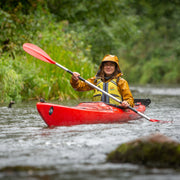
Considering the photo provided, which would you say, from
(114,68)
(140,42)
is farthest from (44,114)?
(140,42)

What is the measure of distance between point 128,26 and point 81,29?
2.48 metres

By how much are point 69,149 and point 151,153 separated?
34.6 inches

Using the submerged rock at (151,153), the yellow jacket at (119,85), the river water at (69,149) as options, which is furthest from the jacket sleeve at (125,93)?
the submerged rock at (151,153)

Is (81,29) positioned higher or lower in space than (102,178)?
higher

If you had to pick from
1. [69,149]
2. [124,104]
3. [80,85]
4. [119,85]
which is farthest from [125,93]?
[69,149]

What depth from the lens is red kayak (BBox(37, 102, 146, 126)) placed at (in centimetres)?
462

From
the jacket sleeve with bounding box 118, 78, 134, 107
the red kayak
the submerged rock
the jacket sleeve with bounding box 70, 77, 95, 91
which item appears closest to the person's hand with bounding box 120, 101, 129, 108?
the red kayak

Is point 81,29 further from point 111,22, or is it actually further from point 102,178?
point 102,178

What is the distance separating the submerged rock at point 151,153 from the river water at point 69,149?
3.2 inches

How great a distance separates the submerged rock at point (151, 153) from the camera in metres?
2.78

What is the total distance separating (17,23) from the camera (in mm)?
9891

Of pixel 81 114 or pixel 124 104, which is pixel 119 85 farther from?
pixel 81 114

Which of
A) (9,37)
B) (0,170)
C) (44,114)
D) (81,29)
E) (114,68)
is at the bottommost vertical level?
(0,170)

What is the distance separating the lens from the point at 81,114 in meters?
4.80
